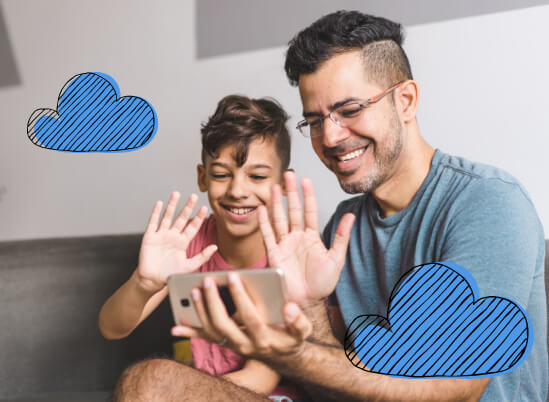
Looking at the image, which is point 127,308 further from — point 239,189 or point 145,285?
point 239,189

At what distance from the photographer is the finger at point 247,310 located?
511mm

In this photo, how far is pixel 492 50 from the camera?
712 mm

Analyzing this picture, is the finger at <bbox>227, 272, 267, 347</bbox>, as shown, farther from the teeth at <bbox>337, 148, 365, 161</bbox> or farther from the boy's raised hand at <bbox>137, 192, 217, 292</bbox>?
the teeth at <bbox>337, 148, 365, 161</bbox>

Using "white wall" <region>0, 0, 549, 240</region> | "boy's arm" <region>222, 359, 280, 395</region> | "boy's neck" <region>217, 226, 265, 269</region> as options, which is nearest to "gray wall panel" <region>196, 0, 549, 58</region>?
"white wall" <region>0, 0, 549, 240</region>

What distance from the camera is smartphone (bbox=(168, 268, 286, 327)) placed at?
51 cm

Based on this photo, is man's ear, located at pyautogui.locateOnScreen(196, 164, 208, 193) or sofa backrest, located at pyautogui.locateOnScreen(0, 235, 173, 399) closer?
man's ear, located at pyautogui.locateOnScreen(196, 164, 208, 193)

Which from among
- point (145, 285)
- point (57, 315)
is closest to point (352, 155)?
point (145, 285)

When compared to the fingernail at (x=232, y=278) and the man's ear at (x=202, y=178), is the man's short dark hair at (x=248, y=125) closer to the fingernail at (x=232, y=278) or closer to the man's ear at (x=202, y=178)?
the man's ear at (x=202, y=178)

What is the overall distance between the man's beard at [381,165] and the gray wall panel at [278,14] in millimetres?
174

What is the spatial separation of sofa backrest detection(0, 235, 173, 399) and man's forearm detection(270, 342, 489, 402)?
0.58 m

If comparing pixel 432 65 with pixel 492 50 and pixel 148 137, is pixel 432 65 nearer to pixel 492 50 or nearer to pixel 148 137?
pixel 492 50

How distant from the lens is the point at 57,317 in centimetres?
108

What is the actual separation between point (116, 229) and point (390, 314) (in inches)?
25.9

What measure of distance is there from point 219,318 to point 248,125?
0.41 meters
